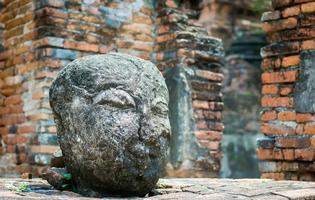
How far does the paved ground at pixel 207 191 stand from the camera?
302 cm

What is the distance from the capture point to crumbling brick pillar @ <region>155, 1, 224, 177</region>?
19.6ft

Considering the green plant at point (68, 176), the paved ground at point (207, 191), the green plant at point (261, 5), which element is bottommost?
the paved ground at point (207, 191)

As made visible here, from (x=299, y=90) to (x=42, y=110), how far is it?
2653 mm

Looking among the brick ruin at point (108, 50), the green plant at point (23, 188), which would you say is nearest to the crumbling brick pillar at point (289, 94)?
the brick ruin at point (108, 50)

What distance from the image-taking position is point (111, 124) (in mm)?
3076

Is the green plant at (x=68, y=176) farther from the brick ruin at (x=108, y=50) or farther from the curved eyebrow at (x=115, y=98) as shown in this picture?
the brick ruin at (x=108, y=50)

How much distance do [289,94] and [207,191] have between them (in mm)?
1506

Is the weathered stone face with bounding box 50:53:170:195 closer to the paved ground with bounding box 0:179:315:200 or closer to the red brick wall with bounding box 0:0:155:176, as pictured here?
the paved ground with bounding box 0:179:315:200

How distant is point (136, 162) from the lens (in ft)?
10.2

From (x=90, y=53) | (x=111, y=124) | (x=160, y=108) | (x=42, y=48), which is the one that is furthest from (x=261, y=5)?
(x=111, y=124)

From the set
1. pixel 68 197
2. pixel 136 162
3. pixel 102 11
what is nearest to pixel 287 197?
pixel 136 162

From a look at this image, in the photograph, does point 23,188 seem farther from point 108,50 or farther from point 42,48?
point 108,50

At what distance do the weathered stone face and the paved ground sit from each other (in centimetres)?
17

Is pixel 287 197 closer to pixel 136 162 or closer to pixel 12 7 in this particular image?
pixel 136 162
